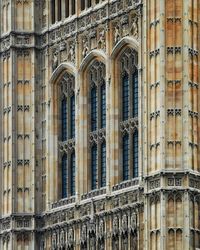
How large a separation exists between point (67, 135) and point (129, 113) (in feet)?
14.7

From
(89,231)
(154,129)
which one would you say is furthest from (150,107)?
(89,231)

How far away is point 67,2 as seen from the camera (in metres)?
95.1

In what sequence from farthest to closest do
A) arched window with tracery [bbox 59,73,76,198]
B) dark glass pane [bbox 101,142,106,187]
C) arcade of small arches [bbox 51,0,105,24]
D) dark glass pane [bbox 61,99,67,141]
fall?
dark glass pane [bbox 61,99,67,141]
arcade of small arches [bbox 51,0,105,24]
arched window with tracery [bbox 59,73,76,198]
dark glass pane [bbox 101,142,106,187]

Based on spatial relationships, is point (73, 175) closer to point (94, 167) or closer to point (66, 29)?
point (94, 167)

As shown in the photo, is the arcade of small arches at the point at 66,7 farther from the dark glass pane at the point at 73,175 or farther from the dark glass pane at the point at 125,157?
the dark glass pane at the point at 125,157

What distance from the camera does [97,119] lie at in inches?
3639

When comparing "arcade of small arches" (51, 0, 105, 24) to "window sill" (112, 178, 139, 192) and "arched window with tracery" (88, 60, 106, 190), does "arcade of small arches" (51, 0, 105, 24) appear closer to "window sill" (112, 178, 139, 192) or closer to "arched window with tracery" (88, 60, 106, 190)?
"arched window with tracery" (88, 60, 106, 190)

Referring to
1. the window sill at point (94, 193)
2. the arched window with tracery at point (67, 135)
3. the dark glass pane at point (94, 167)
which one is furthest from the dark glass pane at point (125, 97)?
the arched window with tracery at point (67, 135)

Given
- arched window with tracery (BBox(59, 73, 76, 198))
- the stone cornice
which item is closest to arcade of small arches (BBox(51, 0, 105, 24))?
the stone cornice

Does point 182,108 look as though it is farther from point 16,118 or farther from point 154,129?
point 16,118

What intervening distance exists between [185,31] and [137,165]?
6083mm

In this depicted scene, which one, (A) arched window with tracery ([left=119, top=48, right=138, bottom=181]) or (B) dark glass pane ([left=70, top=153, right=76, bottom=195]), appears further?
(B) dark glass pane ([left=70, top=153, right=76, bottom=195])

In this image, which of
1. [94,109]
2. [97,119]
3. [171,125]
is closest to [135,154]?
[97,119]

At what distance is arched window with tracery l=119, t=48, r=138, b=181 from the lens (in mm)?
90000
